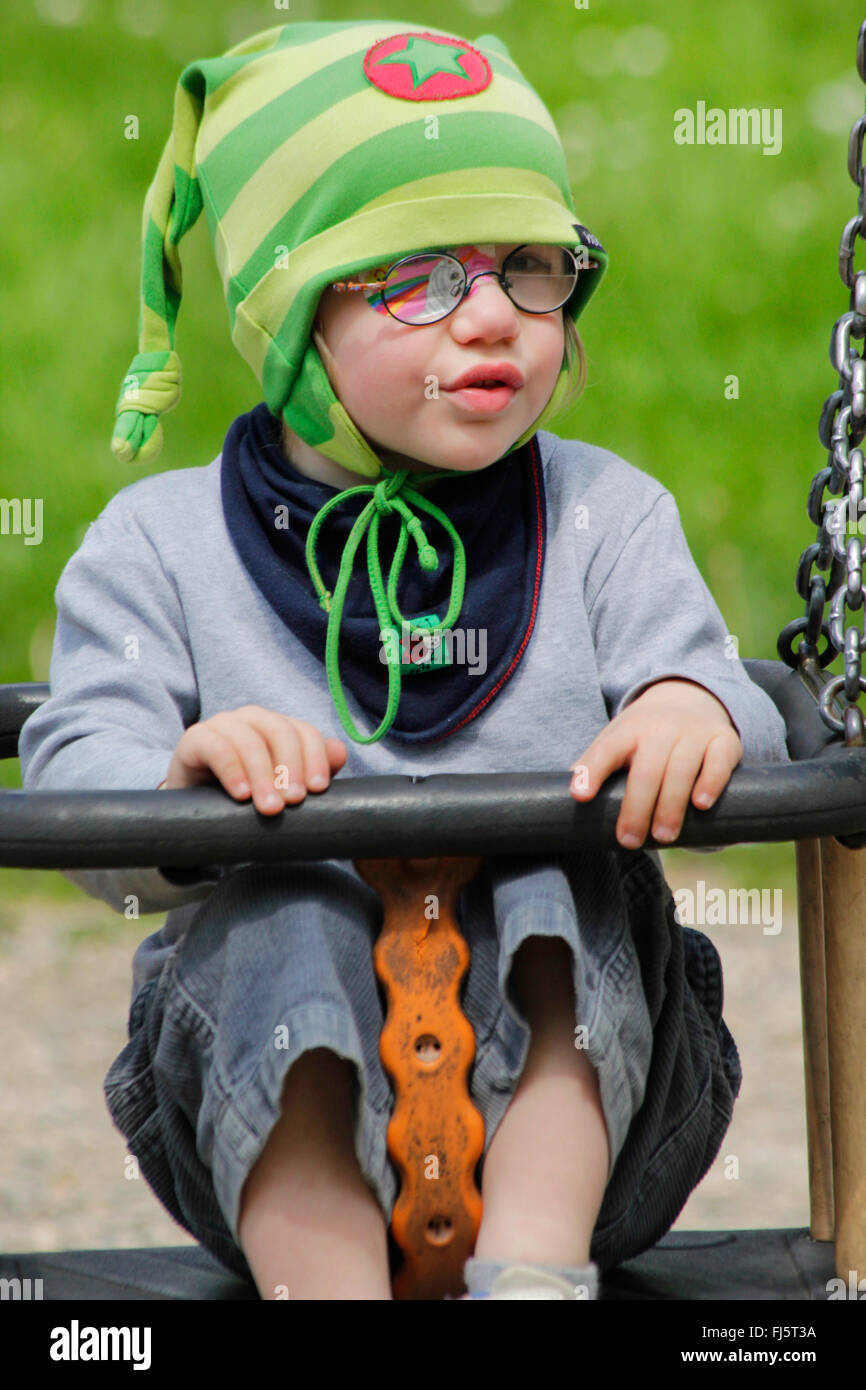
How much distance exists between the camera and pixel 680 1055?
1130 mm

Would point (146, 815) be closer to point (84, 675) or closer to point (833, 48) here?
point (84, 675)

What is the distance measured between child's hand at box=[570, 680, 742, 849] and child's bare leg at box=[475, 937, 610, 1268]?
9 cm

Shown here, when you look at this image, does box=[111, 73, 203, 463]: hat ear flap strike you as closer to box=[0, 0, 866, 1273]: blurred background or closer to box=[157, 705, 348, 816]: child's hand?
box=[157, 705, 348, 816]: child's hand

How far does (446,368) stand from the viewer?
112 cm

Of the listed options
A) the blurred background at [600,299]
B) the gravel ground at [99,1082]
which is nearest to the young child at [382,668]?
the gravel ground at [99,1082]

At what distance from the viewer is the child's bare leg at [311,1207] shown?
3.25ft

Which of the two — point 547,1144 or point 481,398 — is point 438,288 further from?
point 547,1144

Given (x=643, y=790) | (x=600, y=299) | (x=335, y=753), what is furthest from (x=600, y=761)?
(x=600, y=299)

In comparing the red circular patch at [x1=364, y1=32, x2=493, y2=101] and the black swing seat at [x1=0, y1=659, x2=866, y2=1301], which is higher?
the red circular patch at [x1=364, y1=32, x2=493, y2=101]

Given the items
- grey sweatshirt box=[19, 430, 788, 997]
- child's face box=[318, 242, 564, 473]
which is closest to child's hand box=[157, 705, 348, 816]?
grey sweatshirt box=[19, 430, 788, 997]

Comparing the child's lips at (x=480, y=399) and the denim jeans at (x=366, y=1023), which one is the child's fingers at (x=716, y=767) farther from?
the child's lips at (x=480, y=399)

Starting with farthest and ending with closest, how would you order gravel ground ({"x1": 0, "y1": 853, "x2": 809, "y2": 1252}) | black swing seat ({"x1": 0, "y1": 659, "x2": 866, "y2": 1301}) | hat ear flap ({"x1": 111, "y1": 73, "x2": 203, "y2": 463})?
gravel ground ({"x1": 0, "y1": 853, "x2": 809, "y2": 1252}) → hat ear flap ({"x1": 111, "y1": 73, "x2": 203, "y2": 463}) → black swing seat ({"x1": 0, "y1": 659, "x2": 866, "y2": 1301})

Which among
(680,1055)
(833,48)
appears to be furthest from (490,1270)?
(833,48)

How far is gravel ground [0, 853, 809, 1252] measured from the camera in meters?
1.91
